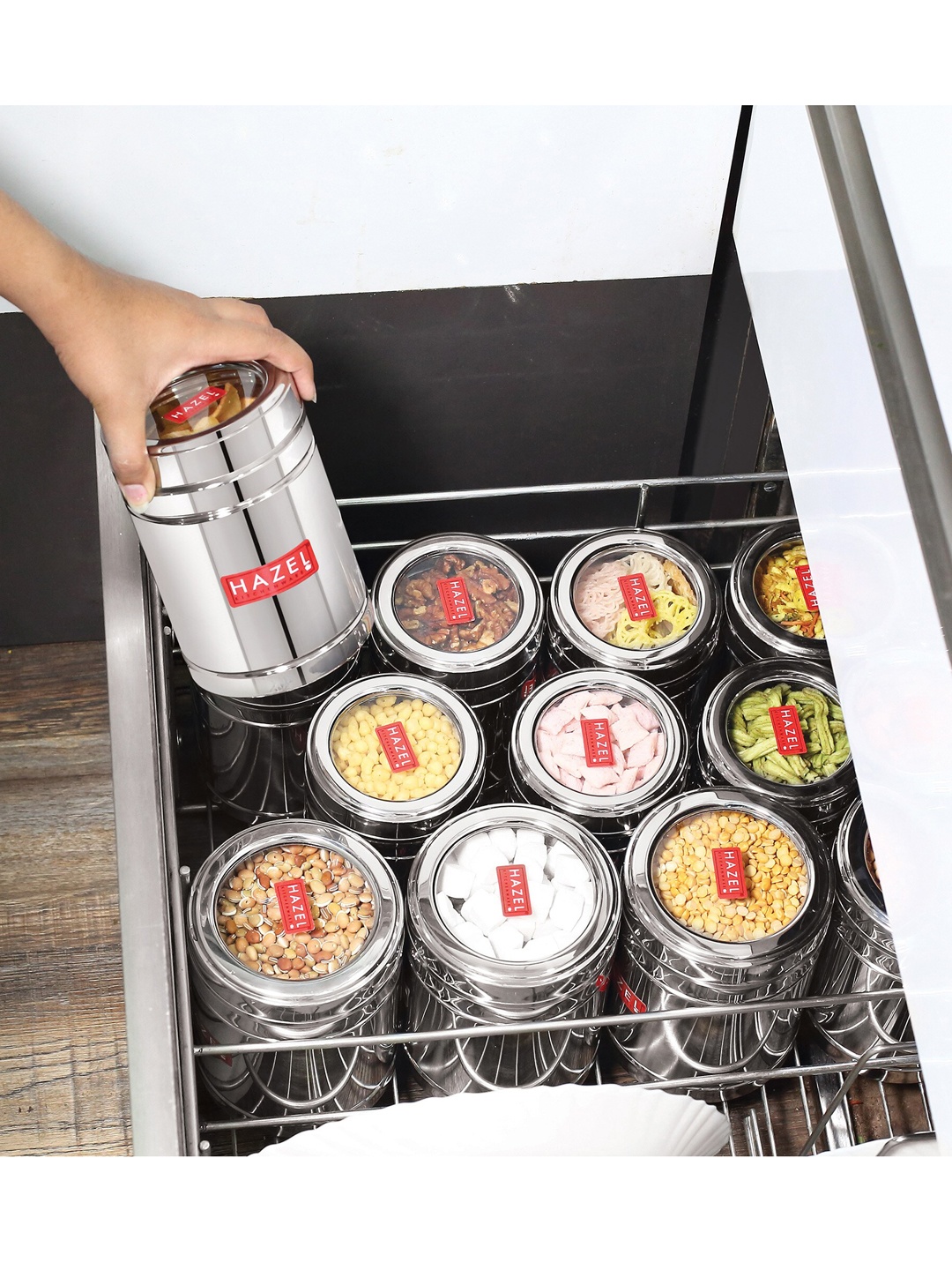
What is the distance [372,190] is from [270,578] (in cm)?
41

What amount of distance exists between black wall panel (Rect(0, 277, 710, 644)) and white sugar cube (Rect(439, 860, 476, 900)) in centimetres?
57

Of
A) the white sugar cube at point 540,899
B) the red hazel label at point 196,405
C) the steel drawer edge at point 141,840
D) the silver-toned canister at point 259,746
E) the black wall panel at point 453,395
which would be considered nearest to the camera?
the steel drawer edge at point 141,840

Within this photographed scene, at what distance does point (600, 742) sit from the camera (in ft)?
3.57

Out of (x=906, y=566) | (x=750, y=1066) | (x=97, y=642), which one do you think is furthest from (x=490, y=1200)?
(x=97, y=642)

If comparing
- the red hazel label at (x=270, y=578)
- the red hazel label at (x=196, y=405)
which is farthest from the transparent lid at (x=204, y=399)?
the red hazel label at (x=270, y=578)

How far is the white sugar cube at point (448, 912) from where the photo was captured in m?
0.97

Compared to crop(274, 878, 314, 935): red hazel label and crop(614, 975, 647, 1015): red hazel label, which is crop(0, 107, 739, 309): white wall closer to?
crop(274, 878, 314, 935): red hazel label

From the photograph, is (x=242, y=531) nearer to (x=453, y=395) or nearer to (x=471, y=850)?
(x=471, y=850)

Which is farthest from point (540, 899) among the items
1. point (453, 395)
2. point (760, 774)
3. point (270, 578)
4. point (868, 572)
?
point (453, 395)

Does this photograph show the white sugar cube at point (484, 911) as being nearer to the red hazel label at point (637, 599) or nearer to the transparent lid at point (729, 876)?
the transparent lid at point (729, 876)

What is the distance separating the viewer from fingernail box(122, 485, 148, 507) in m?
0.86

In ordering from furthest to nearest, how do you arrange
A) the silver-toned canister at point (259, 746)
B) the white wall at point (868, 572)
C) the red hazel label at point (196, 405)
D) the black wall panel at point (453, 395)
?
the black wall panel at point (453, 395)
the silver-toned canister at point (259, 746)
the red hazel label at point (196, 405)
the white wall at point (868, 572)

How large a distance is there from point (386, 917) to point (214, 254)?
646 millimetres

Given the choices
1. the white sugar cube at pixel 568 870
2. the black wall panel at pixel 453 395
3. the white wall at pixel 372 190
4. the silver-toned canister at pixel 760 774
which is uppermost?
the white wall at pixel 372 190
